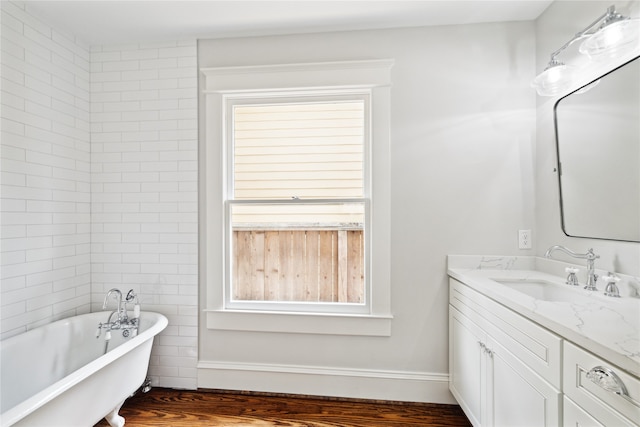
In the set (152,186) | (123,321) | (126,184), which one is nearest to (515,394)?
(123,321)

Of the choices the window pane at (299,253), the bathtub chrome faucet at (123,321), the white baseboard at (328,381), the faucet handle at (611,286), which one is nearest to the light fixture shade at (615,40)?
the faucet handle at (611,286)

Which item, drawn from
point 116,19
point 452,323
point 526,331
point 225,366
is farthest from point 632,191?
point 116,19

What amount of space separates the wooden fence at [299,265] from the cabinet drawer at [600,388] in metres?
1.38

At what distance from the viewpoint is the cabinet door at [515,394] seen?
3.91 ft

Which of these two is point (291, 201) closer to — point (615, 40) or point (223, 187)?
point (223, 187)

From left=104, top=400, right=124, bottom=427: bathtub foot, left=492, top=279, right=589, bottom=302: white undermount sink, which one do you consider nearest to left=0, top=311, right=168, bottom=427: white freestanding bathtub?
left=104, top=400, right=124, bottom=427: bathtub foot

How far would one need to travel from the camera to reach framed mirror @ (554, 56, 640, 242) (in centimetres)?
142

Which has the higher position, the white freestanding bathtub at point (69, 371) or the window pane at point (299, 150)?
the window pane at point (299, 150)

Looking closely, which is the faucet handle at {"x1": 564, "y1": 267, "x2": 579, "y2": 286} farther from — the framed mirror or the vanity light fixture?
the vanity light fixture

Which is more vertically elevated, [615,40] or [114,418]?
[615,40]

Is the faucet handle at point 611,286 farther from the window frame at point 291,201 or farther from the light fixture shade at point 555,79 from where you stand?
the window frame at point 291,201

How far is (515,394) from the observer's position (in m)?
1.41

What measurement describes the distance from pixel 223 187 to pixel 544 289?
2.14 m

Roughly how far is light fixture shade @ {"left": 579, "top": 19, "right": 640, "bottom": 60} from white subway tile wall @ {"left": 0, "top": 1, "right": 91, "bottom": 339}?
10.2 feet
